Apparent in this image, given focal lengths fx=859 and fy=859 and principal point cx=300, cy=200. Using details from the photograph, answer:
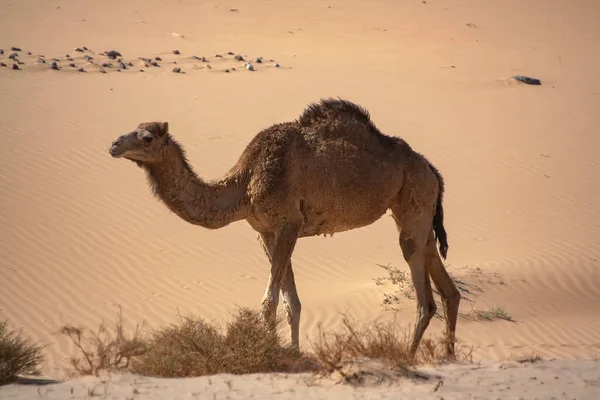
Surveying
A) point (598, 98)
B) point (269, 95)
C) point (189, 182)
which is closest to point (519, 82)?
point (598, 98)

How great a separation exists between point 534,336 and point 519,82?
51.6 feet

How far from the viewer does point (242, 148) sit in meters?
18.6

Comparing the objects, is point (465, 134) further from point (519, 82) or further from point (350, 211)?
point (350, 211)

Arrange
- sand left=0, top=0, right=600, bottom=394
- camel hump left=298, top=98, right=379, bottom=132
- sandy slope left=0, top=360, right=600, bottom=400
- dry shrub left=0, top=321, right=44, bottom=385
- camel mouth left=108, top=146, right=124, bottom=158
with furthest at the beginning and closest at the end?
sand left=0, top=0, right=600, bottom=394 < camel hump left=298, top=98, right=379, bottom=132 < camel mouth left=108, top=146, right=124, bottom=158 < dry shrub left=0, top=321, right=44, bottom=385 < sandy slope left=0, top=360, right=600, bottom=400

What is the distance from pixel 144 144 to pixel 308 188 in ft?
5.16

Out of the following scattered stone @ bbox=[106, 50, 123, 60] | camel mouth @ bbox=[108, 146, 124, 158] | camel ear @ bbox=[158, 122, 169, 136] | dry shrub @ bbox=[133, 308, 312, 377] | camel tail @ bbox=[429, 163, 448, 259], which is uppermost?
scattered stone @ bbox=[106, 50, 123, 60]

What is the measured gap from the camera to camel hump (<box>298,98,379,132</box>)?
8309 mm

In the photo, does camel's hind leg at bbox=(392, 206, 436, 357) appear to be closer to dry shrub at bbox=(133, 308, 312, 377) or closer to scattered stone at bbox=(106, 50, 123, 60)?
dry shrub at bbox=(133, 308, 312, 377)

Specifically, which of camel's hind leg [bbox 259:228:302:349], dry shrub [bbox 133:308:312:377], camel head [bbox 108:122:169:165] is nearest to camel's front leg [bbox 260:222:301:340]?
camel's hind leg [bbox 259:228:302:349]

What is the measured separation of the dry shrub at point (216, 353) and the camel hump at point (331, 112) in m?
2.18

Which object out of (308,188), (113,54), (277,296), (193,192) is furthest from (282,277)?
(113,54)

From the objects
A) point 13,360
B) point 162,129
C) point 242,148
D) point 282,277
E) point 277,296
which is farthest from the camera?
point 242,148

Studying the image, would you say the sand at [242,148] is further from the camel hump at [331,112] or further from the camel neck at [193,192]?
the camel hump at [331,112]

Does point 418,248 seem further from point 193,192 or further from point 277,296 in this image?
point 193,192
